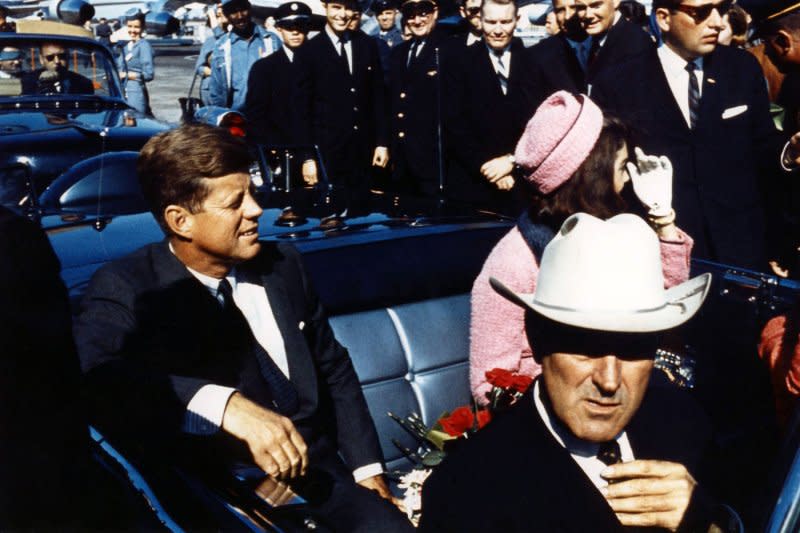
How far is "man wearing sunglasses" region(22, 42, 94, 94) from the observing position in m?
7.12

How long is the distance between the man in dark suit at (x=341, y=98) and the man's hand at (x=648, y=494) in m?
4.88

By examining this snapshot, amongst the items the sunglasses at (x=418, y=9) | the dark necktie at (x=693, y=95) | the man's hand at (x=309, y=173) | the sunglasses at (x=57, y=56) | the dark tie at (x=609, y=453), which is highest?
the sunglasses at (x=418, y=9)

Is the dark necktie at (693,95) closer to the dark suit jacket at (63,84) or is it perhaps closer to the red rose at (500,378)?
the red rose at (500,378)

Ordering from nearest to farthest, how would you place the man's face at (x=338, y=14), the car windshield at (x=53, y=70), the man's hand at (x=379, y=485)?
the man's hand at (x=379, y=485)
the man's face at (x=338, y=14)
the car windshield at (x=53, y=70)

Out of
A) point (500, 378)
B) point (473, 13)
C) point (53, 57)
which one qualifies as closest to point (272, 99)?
point (473, 13)

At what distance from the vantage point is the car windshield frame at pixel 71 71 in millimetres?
6961

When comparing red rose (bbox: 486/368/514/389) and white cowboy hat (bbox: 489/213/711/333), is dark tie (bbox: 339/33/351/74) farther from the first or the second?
white cowboy hat (bbox: 489/213/711/333)

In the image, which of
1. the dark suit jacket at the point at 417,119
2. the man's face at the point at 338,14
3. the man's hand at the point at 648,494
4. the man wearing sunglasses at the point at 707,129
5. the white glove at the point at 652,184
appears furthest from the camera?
the man's face at the point at 338,14

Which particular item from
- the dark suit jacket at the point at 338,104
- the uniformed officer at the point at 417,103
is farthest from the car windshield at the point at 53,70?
the uniformed officer at the point at 417,103

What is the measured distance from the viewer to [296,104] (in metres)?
6.45

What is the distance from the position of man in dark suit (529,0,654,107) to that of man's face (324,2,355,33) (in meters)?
2.16

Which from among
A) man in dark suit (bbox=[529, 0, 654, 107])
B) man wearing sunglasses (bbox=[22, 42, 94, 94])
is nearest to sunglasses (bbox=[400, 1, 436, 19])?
man in dark suit (bbox=[529, 0, 654, 107])

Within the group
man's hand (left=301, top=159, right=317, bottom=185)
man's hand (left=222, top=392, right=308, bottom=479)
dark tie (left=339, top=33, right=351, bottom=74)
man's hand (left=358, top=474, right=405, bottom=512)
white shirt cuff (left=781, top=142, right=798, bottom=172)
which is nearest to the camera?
man's hand (left=222, top=392, right=308, bottom=479)

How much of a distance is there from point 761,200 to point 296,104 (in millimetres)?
3567
